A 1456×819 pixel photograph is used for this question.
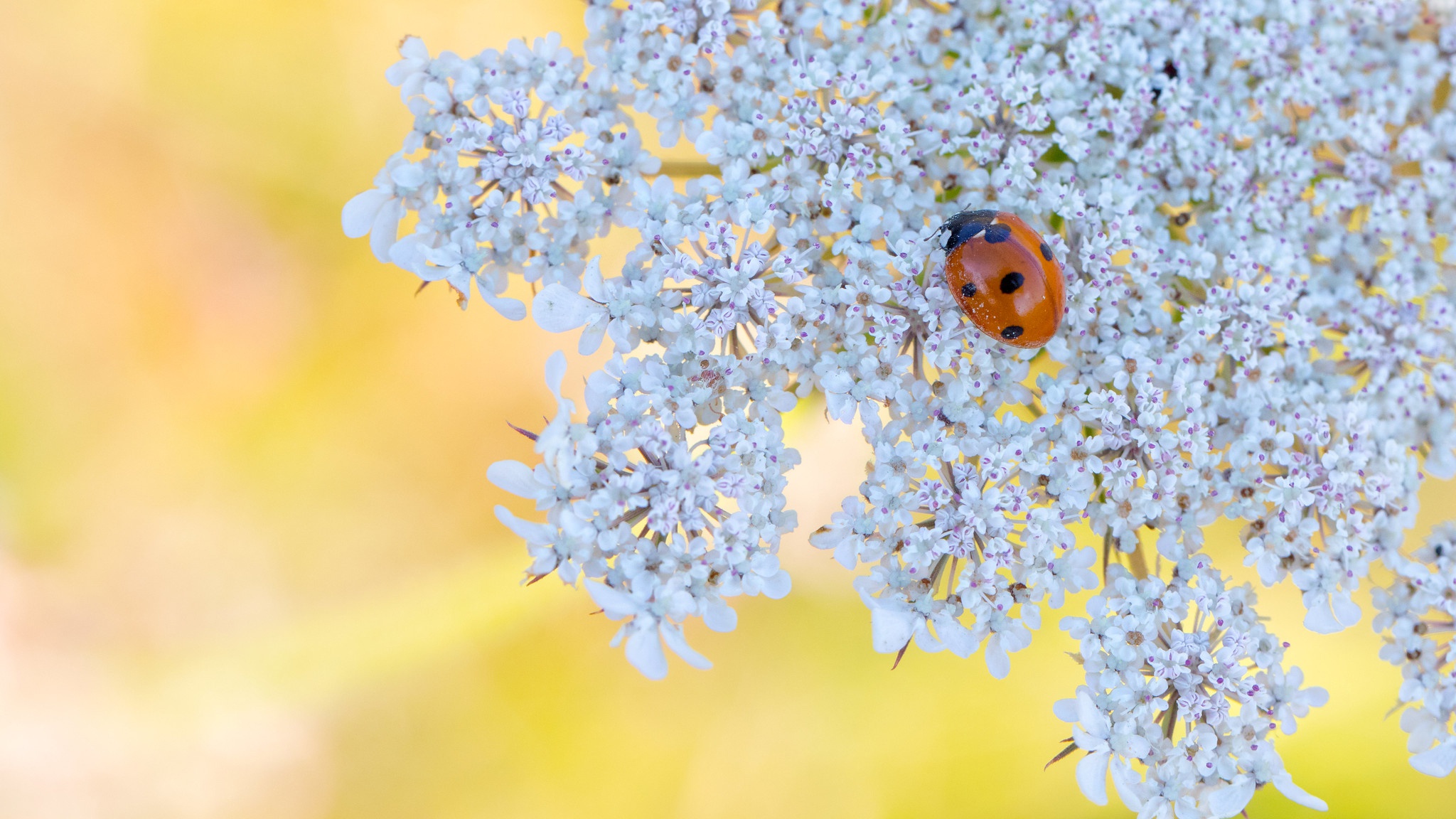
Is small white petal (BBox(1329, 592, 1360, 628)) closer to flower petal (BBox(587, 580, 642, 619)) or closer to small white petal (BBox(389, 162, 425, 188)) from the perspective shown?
flower petal (BBox(587, 580, 642, 619))

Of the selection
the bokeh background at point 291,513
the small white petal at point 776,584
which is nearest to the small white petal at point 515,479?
the small white petal at point 776,584

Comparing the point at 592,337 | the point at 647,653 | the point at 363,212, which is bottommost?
the point at 647,653

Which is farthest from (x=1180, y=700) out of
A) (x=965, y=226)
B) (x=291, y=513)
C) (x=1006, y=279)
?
(x=291, y=513)

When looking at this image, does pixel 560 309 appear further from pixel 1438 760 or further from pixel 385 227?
pixel 1438 760

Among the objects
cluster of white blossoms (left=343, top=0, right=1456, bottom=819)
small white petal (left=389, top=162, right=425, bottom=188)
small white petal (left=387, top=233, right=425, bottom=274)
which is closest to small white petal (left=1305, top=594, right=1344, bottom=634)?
cluster of white blossoms (left=343, top=0, right=1456, bottom=819)

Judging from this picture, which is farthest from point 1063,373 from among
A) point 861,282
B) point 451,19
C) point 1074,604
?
point 451,19

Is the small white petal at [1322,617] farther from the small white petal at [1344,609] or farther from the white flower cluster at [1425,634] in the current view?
the white flower cluster at [1425,634]
